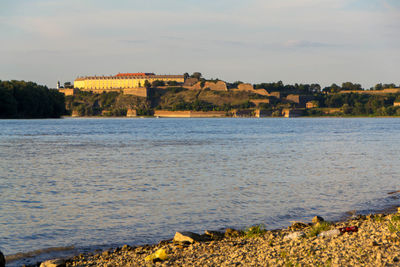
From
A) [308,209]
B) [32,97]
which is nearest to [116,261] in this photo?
[308,209]

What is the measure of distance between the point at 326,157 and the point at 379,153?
478 cm

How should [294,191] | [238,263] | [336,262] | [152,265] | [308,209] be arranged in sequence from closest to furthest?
[336,262] < [238,263] < [152,265] < [308,209] < [294,191]

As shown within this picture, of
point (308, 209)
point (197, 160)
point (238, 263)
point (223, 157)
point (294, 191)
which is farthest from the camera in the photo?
point (223, 157)

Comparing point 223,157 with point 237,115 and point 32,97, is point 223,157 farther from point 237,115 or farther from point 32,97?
point 237,115

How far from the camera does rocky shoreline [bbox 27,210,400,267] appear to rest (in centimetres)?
760

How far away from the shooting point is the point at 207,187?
730 inches

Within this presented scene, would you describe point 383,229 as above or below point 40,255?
above

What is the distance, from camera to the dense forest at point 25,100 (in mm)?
99812

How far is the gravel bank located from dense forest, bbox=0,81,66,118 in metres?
94.6

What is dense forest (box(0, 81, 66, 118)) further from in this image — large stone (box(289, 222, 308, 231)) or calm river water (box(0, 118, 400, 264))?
large stone (box(289, 222, 308, 231))

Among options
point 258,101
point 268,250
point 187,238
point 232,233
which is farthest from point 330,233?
point 258,101

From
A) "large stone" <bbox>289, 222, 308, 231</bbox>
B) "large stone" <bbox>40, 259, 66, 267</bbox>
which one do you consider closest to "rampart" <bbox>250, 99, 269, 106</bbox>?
"large stone" <bbox>289, 222, 308, 231</bbox>

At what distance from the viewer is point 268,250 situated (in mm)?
8570

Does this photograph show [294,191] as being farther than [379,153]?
No
